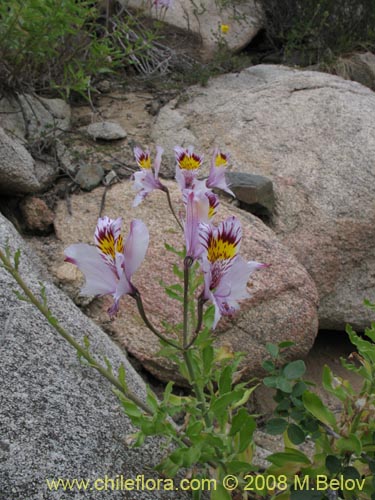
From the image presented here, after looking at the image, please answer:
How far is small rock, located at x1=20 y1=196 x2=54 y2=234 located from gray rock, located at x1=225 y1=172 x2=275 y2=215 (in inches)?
36.5

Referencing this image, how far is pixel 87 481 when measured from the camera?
1334mm

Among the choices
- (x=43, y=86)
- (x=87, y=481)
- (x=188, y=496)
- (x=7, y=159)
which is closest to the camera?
(x=87, y=481)

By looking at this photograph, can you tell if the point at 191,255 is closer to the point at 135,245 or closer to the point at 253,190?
the point at 135,245

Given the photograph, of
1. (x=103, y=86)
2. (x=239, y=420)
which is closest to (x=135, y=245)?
(x=239, y=420)

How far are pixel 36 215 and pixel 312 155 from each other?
5.46 feet

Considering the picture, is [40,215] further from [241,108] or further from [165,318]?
[241,108]

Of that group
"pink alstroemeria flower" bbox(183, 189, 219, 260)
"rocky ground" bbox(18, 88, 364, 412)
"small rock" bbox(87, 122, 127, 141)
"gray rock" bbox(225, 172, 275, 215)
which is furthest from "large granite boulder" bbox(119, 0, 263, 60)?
"pink alstroemeria flower" bbox(183, 189, 219, 260)

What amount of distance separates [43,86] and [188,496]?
9.27 ft

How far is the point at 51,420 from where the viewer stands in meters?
1.41

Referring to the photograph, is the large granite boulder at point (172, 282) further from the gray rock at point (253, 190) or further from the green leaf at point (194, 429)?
the green leaf at point (194, 429)

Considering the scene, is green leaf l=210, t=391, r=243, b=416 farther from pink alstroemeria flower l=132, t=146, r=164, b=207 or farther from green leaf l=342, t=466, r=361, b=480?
pink alstroemeria flower l=132, t=146, r=164, b=207

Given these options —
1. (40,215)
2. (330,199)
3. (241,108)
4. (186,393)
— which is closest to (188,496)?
(186,393)

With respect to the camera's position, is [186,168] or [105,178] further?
[105,178]

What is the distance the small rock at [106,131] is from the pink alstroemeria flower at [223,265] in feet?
8.09
